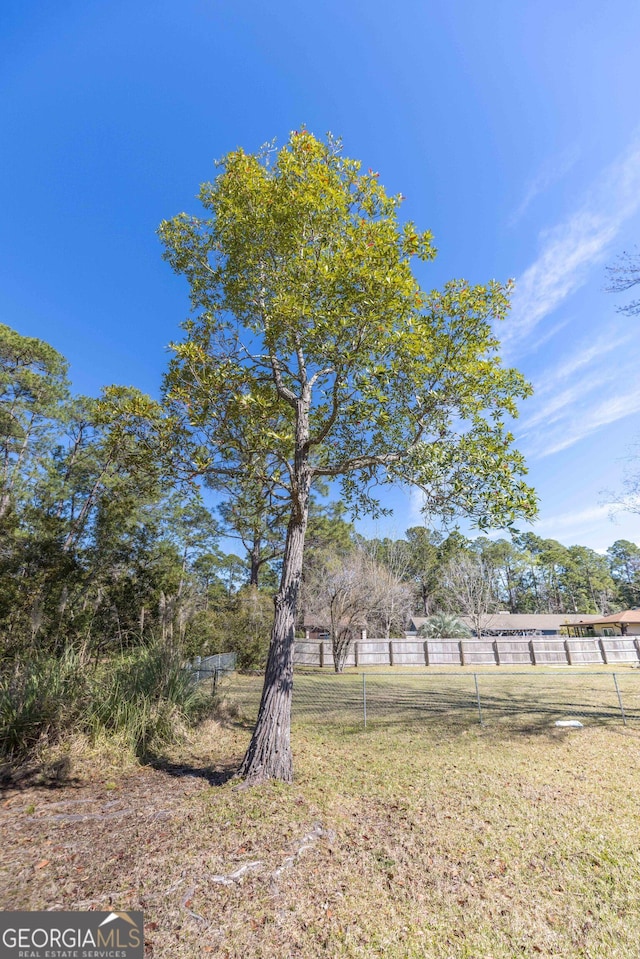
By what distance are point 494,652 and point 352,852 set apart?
2207 cm

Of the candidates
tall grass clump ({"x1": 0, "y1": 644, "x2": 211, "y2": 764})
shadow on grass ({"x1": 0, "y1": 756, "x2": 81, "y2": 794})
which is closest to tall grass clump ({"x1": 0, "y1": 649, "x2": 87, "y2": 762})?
tall grass clump ({"x1": 0, "y1": 644, "x2": 211, "y2": 764})

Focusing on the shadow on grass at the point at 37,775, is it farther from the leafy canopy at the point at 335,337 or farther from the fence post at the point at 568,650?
the fence post at the point at 568,650

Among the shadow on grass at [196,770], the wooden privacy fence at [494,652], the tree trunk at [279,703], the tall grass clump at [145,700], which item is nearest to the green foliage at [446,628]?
the wooden privacy fence at [494,652]

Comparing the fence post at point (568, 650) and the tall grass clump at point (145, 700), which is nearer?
the tall grass clump at point (145, 700)

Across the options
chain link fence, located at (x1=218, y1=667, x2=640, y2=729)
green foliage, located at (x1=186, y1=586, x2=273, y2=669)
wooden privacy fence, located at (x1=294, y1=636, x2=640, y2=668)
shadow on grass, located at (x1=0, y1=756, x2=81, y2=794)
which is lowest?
chain link fence, located at (x1=218, y1=667, x2=640, y2=729)

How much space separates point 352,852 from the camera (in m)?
3.39

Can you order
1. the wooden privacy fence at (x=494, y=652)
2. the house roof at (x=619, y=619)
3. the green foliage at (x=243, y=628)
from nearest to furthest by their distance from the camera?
the green foliage at (x=243, y=628), the wooden privacy fence at (x=494, y=652), the house roof at (x=619, y=619)

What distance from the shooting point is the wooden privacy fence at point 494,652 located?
2172 cm

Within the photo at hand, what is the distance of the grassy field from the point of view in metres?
2.51

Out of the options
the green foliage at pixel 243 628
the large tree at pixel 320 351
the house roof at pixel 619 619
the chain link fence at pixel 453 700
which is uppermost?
the large tree at pixel 320 351

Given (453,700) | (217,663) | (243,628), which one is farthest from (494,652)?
(217,663)
